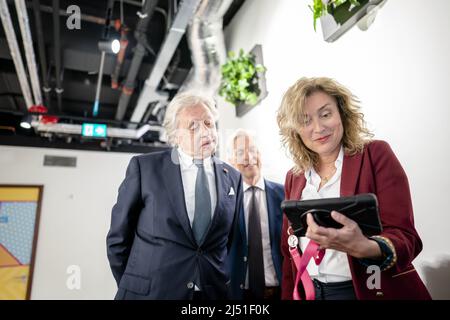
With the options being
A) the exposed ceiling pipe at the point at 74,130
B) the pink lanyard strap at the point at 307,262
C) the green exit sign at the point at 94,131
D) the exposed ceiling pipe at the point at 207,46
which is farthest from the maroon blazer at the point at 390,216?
the exposed ceiling pipe at the point at 74,130

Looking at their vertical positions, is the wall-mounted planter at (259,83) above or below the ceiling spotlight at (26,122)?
below

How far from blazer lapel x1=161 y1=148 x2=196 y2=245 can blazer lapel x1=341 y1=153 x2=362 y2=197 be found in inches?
24.2

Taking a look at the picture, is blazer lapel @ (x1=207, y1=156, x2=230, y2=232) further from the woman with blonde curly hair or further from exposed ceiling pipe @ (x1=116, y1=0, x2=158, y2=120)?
exposed ceiling pipe @ (x1=116, y1=0, x2=158, y2=120)

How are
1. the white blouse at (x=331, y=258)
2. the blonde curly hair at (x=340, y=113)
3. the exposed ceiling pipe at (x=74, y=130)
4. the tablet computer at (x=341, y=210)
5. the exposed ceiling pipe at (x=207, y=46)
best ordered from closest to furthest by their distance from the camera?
the tablet computer at (x=341, y=210) → the white blouse at (x=331, y=258) → the blonde curly hair at (x=340, y=113) → the exposed ceiling pipe at (x=207, y=46) → the exposed ceiling pipe at (x=74, y=130)

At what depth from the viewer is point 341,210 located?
79 cm

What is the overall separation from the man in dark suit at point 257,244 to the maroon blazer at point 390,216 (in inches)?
26.9

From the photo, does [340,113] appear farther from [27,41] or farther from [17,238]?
[27,41]

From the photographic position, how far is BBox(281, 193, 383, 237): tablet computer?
76 centimetres

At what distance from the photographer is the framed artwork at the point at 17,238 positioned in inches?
55.8

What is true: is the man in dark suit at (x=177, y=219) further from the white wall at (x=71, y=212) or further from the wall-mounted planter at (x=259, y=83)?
the wall-mounted planter at (x=259, y=83)

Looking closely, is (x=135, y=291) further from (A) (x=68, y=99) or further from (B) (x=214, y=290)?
(A) (x=68, y=99)

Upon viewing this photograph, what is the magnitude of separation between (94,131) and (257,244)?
11.9ft

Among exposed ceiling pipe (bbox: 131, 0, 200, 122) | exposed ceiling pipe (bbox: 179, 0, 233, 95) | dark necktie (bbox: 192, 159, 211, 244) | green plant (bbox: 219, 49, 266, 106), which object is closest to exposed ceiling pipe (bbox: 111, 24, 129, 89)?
exposed ceiling pipe (bbox: 131, 0, 200, 122)
